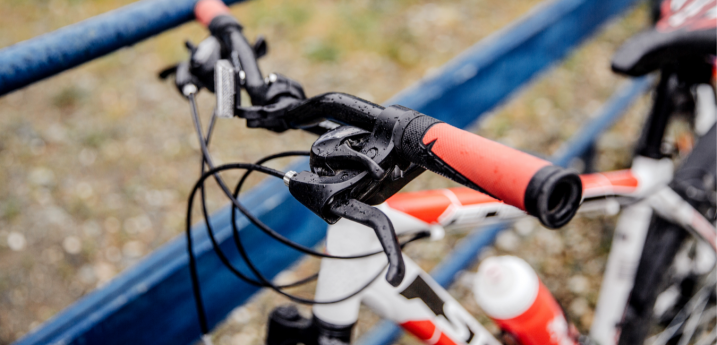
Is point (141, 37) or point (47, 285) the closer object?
point (141, 37)

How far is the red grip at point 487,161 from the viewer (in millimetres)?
595

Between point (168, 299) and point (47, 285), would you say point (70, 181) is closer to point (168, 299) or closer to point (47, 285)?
point (47, 285)

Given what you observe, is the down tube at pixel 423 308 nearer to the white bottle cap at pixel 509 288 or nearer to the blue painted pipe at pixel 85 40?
the white bottle cap at pixel 509 288

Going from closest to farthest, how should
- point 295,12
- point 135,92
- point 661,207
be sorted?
1. point 661,207
2. point 135,92
3. point 295,12

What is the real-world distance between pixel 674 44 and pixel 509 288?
81cm

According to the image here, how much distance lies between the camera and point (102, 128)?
324 cm

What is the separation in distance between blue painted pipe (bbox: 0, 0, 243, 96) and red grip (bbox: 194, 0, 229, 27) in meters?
0.07

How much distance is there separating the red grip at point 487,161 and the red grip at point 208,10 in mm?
716

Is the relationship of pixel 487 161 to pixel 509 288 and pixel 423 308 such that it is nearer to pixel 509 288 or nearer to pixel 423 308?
pixel 423 308

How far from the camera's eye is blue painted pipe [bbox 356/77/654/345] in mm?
1976

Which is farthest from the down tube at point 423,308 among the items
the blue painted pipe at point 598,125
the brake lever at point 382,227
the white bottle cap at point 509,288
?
the blue painted pipe at point 598,125

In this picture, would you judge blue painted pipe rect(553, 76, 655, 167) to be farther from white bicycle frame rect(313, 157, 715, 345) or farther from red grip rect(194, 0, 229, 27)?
red grip rect(194, 0, 229, 27)

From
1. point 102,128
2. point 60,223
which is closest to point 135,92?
point 102,128

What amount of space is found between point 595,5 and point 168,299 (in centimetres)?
220
